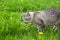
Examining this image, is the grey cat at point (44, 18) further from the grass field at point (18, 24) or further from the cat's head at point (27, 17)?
the grass field at point (18, 24)

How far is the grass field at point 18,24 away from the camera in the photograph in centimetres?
482

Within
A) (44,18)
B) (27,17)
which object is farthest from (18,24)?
(44,18)

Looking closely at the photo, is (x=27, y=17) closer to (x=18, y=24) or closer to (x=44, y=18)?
(x=18, y=24)

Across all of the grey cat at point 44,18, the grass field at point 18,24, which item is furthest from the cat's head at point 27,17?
the grass field at point 18,24

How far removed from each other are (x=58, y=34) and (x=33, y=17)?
0.85 meters

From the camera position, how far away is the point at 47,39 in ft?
15.3

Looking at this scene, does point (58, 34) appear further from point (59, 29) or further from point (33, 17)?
point (33, 17)

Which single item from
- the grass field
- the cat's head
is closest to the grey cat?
the cat's head

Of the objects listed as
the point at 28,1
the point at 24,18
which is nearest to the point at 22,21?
the point at 24,18

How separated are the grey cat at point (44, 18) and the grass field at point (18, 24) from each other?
114 millimetres

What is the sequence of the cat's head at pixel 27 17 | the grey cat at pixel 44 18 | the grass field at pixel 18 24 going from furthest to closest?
the cat's head at pixel 27 17 → the grey cat at pixel 44 18 → the grass field at pixel 18 24

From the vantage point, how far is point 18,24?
5.36m

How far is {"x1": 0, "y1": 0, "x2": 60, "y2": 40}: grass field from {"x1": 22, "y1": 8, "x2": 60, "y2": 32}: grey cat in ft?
0.37

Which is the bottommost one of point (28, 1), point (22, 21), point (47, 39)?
point (47, 39)
